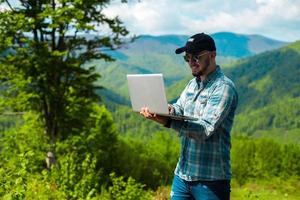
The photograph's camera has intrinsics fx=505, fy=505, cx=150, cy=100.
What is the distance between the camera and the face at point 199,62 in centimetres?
502

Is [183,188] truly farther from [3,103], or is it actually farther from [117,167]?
[117,167]

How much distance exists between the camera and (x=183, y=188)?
5.33m

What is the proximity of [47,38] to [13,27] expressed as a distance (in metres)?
4.02

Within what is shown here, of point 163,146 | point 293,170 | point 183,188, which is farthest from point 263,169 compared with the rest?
point 183,188

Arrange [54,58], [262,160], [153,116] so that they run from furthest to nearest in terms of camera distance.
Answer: [262,160]
[54,58]
[153,116]

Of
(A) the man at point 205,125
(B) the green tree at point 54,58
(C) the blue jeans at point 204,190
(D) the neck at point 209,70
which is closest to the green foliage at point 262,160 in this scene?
(B) the green tree at point 54,58

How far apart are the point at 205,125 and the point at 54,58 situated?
19.3m

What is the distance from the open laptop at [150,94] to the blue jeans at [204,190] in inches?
30.5

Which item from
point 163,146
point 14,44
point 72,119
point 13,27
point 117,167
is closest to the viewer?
point 13,27

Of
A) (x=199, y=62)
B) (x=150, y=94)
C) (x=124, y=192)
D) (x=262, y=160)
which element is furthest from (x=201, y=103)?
(x=262, y=160)

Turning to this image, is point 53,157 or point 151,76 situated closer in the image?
point 151,76

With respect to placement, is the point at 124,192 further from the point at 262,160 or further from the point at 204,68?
the point at 262,160

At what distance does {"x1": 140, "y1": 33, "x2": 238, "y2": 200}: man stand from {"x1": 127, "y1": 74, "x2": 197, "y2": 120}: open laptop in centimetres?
9

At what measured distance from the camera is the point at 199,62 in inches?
199
